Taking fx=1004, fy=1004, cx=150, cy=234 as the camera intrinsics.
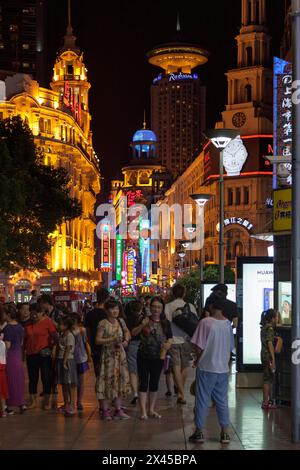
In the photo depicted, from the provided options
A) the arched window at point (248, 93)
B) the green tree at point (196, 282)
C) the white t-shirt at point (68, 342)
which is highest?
the arched window at point (248, 93)

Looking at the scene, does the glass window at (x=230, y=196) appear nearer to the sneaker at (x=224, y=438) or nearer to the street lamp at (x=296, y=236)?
the street lamp at (x=296, y=236)

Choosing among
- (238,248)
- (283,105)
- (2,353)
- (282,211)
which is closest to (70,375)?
(2,353)

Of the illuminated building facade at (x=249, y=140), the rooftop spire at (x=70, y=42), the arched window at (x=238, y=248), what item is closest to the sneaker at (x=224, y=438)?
the illuminated building facade at (x=249, y=140)

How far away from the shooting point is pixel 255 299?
1919cm

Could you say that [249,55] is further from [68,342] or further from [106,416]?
[106,416]

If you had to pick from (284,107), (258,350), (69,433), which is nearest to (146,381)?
(69,433)

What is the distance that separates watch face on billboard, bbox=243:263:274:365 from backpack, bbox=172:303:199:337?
2502 mm

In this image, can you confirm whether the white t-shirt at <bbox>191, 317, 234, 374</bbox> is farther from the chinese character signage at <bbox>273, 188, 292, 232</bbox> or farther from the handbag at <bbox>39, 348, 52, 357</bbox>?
the handbag at <bbox>39, 348, 52, 357</bbox>

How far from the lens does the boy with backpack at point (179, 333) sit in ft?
55.1

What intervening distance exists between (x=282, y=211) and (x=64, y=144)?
95.0m

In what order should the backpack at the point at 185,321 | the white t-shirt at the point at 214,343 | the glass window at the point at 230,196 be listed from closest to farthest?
the white t-shirt at the point at 214,343 < the backpack at the point at 185,321 < the glass window at the point at 230,196

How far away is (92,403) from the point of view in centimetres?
1730

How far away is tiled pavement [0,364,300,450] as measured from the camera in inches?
484

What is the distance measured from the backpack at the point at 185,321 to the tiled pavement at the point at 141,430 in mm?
1303
